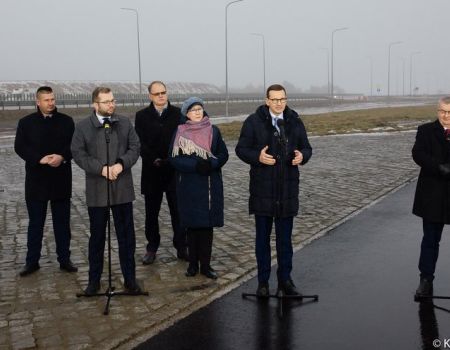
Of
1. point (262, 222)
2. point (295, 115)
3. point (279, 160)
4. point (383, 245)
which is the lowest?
point (383, 245)

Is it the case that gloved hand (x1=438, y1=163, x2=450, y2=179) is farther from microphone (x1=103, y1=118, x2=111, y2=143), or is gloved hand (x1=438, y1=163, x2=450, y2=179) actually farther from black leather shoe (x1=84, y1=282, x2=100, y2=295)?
black leather shoe (x1=84, y1=282, x2=100, y2=295)

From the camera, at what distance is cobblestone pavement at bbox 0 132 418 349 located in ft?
15.1

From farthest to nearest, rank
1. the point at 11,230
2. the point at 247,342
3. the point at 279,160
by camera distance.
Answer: the point at 11,230 → the point at 279,160 → the point at 247,342

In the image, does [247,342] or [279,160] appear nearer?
[247,342]

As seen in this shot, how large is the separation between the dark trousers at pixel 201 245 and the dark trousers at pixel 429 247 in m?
2.11

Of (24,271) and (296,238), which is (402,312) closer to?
(296,238)

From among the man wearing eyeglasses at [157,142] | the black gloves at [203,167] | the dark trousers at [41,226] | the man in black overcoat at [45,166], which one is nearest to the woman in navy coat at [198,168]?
the black gloves at [203,167]

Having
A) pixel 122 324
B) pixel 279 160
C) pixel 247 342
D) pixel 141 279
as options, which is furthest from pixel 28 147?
pixel 247 342

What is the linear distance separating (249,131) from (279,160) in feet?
1.38

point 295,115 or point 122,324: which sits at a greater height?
point 295,115

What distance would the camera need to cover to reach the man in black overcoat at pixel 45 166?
594cm

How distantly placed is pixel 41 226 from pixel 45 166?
70cm

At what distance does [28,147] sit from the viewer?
235 inches

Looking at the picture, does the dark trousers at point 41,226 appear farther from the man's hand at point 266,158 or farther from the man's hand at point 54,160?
the man's hand at point 266,158
